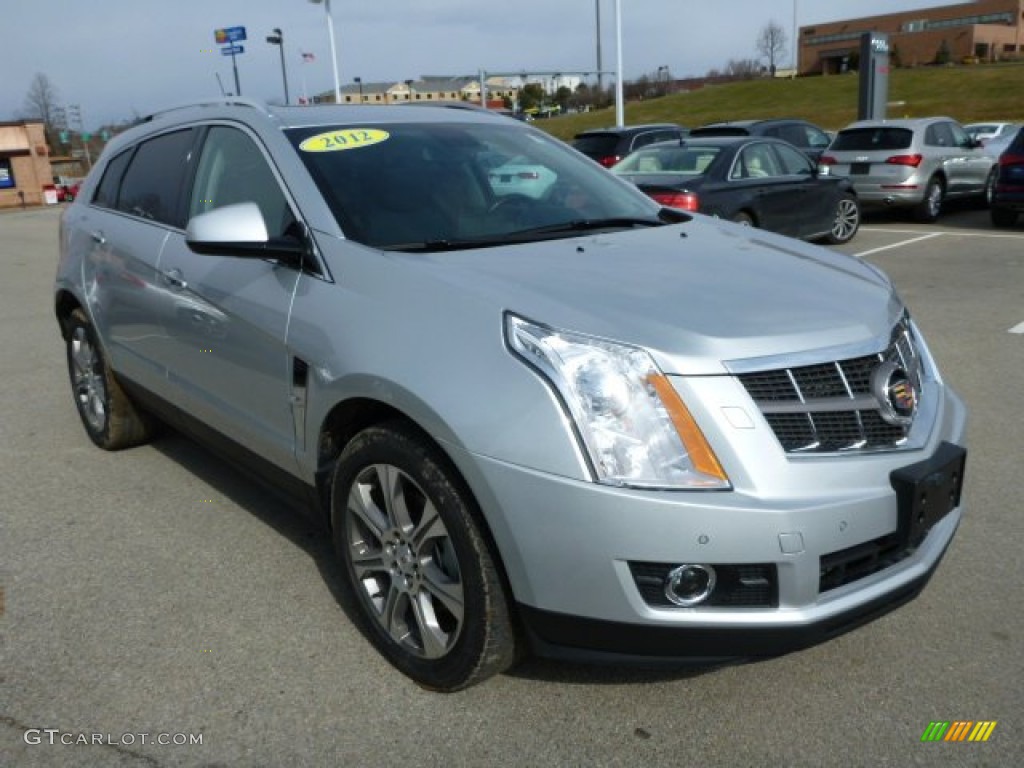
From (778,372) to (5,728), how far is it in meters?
2.39

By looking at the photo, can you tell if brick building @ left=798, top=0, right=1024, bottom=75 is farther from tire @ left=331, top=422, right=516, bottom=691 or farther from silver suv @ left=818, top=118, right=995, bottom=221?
tire @ left=331, top=422, right=516, bottom=691

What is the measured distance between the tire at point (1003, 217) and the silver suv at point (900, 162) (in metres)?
0.78

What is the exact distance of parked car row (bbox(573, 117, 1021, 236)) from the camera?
10.3 meters

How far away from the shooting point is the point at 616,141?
16.7 metres

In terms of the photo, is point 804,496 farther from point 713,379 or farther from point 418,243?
point 418,243

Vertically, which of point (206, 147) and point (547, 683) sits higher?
point (206, 147)

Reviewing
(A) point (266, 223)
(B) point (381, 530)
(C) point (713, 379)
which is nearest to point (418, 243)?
(A) point (266, 223)

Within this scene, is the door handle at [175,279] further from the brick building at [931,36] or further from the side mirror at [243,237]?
the brick building at [931,36]

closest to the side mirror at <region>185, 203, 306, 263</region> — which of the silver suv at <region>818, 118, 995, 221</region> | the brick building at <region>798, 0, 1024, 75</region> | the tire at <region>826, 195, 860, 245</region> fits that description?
the tire at <region>826, 195, 860, 245</region>

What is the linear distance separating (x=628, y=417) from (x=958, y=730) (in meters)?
1.30

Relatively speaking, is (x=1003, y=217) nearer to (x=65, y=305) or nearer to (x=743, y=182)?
(x=743, y=182)

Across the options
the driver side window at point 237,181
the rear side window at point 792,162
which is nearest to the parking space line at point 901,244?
the rear side window at point 792,162

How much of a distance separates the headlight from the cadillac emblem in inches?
22.5

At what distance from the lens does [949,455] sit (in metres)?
2.63
